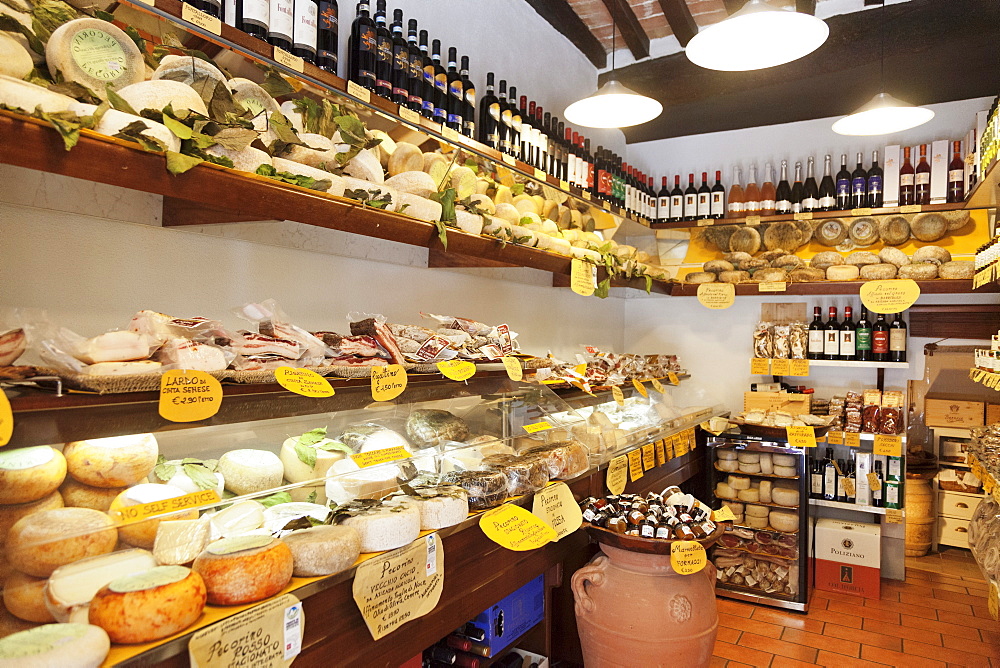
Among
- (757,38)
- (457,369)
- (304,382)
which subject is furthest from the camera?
(757,38)

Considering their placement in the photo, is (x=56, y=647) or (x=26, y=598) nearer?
(x=56, y=647)

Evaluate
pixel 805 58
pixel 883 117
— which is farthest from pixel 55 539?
pixel 805 58

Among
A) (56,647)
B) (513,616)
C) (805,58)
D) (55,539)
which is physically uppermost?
(805,58)

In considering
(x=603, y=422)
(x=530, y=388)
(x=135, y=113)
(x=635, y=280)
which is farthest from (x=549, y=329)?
(x=135, y=113)

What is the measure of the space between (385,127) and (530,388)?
3.87 ft

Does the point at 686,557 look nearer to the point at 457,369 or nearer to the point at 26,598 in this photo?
the point at 457,369

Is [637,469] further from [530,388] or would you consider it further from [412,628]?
[412,628]

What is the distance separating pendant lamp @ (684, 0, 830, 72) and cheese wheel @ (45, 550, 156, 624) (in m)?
2.41

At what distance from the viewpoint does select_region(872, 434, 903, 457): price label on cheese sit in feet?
13.5

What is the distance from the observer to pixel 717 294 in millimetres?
4668

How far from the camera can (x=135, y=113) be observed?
4.41 ft

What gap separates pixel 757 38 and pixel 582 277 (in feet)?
4.15

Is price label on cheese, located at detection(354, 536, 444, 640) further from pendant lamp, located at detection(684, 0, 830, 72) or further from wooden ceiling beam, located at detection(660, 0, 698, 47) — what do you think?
wooden ceiling beam, located at detection(660, 0, 698, 47)

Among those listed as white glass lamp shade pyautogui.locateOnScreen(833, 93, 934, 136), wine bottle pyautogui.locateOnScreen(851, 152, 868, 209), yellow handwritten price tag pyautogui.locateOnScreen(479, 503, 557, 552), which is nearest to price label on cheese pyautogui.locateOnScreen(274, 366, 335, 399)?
yellow handwritten price tag pyautogui.locateOnScreen(479, 503, 557, 552)
